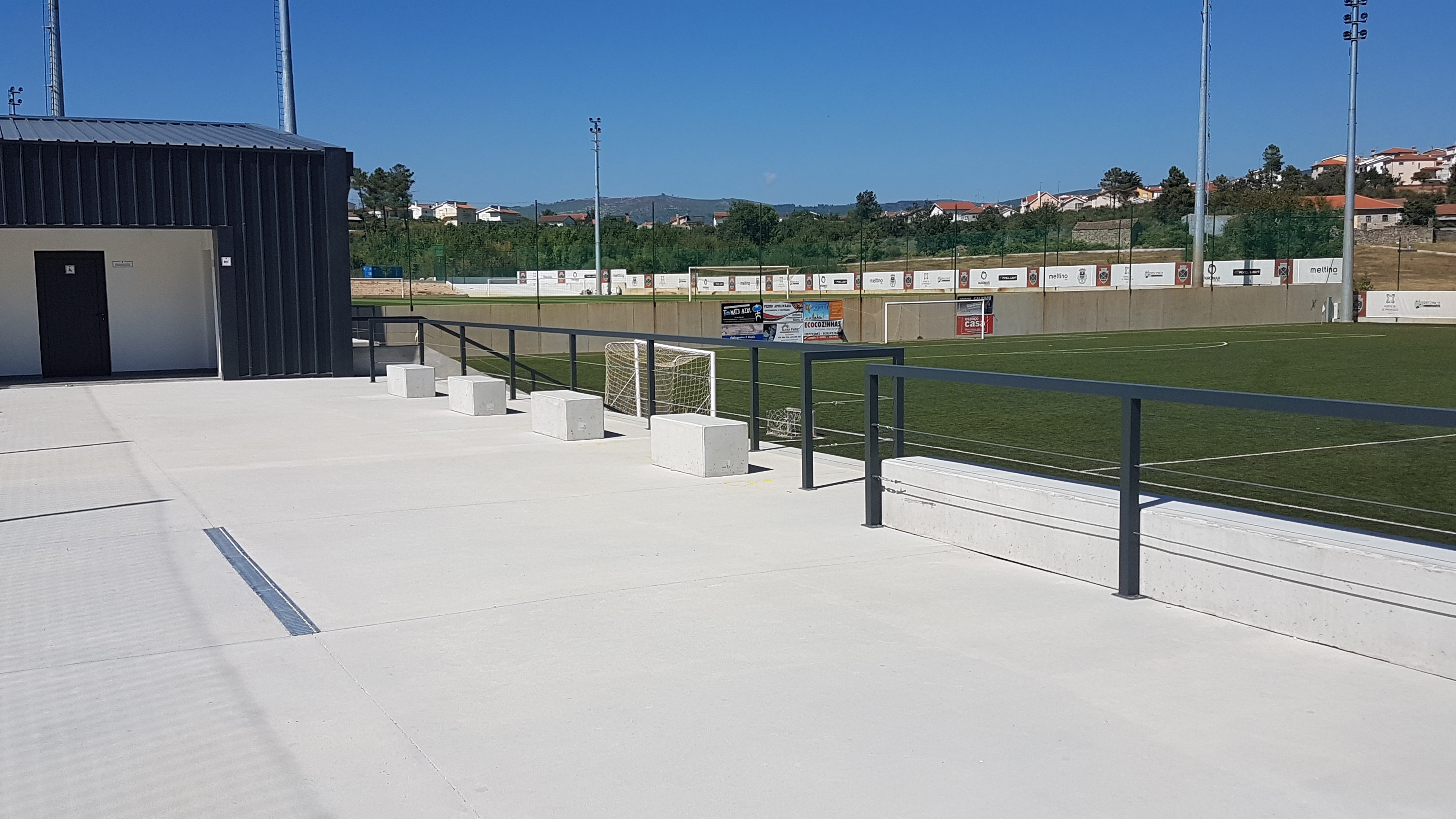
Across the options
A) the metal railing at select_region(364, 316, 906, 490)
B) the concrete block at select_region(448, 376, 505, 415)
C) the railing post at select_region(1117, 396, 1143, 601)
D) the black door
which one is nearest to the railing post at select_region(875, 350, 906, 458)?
the metal railing at select_region(364, 316, 906, 490)

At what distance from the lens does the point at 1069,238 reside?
59.0 metres

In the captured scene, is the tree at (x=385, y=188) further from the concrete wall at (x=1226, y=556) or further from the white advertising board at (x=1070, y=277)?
the concrete wall at (x=1226, y=556)

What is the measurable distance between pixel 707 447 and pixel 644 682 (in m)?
5.39

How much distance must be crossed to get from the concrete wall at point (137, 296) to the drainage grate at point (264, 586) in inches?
620

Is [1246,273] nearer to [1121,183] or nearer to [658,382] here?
[658,382]

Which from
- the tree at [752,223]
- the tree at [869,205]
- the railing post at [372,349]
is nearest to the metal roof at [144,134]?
the railing post at [372,349]

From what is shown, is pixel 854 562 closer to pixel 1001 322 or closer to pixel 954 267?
pixel 1001 322

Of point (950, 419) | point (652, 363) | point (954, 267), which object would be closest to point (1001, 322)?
point (954, 267)

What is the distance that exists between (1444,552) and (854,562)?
3.16 m

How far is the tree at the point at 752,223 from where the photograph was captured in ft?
295

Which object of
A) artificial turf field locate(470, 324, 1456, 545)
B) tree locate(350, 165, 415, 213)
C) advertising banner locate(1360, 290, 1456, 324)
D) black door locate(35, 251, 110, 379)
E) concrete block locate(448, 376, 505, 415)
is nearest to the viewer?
artificial turf field locate(470, 324, 1456, 545)

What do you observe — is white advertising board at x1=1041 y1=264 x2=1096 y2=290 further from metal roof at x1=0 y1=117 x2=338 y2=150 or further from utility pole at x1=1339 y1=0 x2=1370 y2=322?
metal roof at x1=0 y1=117 x2=338 y2=150

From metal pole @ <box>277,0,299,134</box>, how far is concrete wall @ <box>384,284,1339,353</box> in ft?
25.7

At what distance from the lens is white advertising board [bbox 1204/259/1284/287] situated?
2136 inches
